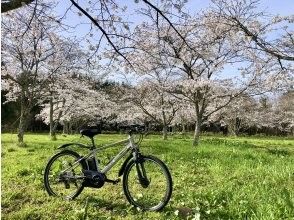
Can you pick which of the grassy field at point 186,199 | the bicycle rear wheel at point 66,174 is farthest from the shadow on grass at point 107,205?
the bicycle rear wheel at point 66,174

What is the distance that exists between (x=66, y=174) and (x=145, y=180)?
1416 millimetres

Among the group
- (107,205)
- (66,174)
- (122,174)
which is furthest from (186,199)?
(66,174)

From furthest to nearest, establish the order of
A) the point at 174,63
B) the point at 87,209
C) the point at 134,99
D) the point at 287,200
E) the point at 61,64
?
the point at 134,99
the point at 61,64
the point at 174,63
the point at 87,209
the point at 287,200

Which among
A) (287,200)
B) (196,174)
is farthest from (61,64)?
(287,200)

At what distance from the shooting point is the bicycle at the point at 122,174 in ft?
20.8

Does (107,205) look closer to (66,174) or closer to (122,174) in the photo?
(122,174)

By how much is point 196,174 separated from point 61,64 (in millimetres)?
18674

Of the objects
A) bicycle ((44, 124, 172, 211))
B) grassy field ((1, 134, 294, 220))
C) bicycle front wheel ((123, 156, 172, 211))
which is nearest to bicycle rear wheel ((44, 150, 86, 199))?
bicycle ((44, 124, 172, 211))

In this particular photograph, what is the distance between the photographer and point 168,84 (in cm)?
2661

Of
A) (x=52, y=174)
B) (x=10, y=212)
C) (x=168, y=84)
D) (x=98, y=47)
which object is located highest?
(x=168, y=84)

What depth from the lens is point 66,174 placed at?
23.0ft

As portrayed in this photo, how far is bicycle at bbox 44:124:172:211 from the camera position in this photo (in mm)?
6340

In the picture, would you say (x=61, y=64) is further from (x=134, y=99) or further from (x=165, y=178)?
(x=165, y=178)

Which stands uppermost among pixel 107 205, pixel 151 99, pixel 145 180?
pixel 151 99
